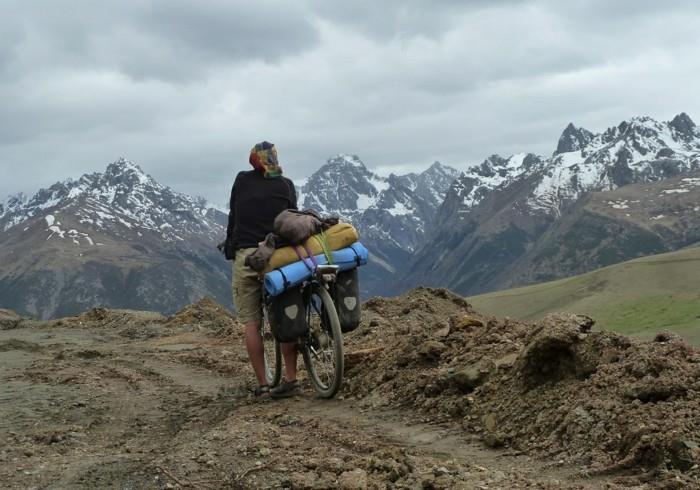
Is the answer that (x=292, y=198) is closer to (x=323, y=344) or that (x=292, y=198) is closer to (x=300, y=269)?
(x=300, y=269)

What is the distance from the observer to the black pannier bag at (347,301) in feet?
31.0

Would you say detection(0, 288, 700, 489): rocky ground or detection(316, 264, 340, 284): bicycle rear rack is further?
detection(316, 264, 340, 284): bicycle rear rack

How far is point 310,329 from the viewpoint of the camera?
9.92 meters

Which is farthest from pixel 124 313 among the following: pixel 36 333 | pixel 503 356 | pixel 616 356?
pixel 616 356

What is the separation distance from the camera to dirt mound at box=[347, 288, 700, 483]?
217 inches

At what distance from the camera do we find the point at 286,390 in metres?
10.0

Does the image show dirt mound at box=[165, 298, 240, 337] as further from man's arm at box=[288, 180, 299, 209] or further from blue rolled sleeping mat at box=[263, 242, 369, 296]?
blue rolled sleeping mat at box=[263, 242, 369, 296]

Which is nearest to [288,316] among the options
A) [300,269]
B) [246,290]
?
[300,269]

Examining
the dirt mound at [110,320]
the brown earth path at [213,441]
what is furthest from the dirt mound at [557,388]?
the dirt mound at [110,320]

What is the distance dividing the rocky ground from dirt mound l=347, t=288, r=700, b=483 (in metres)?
0.02

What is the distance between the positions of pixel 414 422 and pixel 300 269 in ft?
8.19

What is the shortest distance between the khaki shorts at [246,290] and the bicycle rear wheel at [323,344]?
2.61 feet

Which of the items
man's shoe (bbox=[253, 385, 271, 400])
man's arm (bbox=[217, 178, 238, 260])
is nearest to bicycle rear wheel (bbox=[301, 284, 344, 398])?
man's shoe (bbox=[253, 385, 271, 400])

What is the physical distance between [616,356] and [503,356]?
1735 mm
